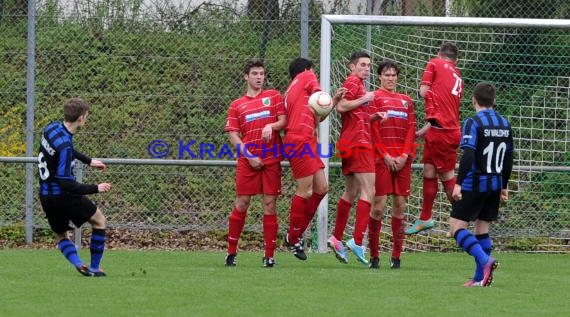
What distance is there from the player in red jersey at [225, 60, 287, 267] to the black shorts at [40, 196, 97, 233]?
1.82 m

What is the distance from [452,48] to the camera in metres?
11.1

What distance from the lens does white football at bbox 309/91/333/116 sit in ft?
33.4

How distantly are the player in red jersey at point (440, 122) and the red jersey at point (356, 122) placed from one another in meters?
0.83

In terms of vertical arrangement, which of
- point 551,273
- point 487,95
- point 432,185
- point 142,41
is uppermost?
point 142,41

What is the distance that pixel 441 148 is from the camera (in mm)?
11234

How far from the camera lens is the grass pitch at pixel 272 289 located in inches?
275

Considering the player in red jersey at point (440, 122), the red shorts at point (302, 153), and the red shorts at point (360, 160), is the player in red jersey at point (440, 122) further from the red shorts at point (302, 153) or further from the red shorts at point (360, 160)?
the red shorts at point (302, 153)

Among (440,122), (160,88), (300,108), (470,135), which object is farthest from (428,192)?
(160,88)

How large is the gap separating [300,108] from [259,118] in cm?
39

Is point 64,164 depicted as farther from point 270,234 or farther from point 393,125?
point 393,125

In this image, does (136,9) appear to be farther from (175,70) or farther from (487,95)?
(487,95)

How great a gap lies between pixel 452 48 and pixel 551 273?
2431 millimetres

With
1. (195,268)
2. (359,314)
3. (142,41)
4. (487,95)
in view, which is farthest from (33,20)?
(359,314)

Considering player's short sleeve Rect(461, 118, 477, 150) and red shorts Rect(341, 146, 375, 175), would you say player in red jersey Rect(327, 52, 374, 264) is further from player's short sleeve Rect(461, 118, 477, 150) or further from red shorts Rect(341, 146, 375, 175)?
player's short sleeve Rect(461, 118, 477, 150)
